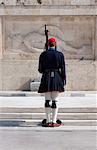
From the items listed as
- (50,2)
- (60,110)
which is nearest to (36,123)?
(60,110)

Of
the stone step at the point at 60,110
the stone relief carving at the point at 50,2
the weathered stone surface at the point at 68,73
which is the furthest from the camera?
the stone relief carving at the point at 50,2

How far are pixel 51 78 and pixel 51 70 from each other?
6.7 inches

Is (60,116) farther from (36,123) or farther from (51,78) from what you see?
(51,78)

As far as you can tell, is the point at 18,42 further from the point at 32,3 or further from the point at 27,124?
the point at 27,124

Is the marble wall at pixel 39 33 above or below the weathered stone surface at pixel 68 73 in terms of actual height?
above

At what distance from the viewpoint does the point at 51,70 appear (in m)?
8.11

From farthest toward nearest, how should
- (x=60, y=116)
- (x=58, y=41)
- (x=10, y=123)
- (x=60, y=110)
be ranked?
(x=58, y=41) < (x=60, y=110) < (x=60, y=116) < (x=10, y=123)

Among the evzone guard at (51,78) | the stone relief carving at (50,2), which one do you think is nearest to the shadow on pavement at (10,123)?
the evzone guard at (51,78)

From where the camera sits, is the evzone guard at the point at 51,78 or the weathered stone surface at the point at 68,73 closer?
the evzone guard at the point at 51,78

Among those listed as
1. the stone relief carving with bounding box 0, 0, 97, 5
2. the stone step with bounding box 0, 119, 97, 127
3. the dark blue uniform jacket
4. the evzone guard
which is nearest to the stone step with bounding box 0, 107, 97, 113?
the stone step with bounding box 0, 119, 97, 127

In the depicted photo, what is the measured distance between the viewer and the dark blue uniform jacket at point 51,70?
8030 mm

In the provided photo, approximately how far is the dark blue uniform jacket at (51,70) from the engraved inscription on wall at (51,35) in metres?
6.18

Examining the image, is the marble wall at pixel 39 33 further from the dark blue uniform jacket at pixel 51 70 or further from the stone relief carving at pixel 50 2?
the dark blue uniform jacket at pixel 51 70

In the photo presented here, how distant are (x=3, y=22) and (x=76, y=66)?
9.64 feet
